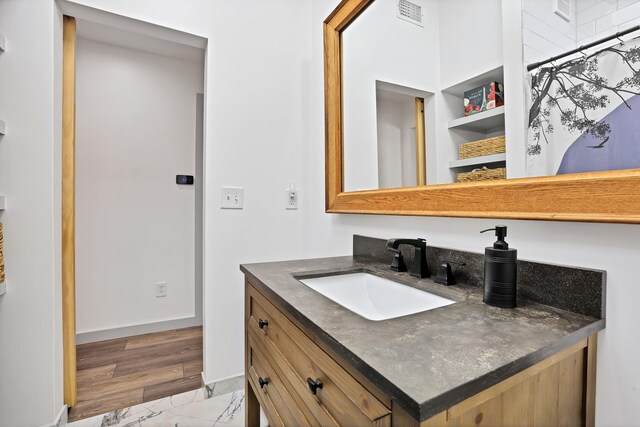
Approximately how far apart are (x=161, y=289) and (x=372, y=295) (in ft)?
6.77

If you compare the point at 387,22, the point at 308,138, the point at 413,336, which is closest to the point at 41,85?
the point at 308,138

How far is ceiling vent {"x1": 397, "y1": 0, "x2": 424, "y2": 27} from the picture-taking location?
107 cm

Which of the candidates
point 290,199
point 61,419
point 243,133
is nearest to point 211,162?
point 243,133

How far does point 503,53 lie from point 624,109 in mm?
322

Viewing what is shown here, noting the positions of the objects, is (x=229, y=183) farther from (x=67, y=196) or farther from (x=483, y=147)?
(x=483, y=147)

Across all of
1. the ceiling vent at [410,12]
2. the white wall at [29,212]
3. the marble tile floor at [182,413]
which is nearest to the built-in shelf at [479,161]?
the ceiling vent at [410,12]

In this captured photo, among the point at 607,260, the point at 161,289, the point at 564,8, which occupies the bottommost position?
the point at 161,289

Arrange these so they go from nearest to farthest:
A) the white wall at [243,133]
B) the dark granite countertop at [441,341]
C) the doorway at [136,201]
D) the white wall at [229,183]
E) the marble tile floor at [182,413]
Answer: the dark granite countertop at [441,341]
the white wall at [229,183]
the marble tile floor at [182,413]
the white wall at [243,133]
the doorway at [136,201]

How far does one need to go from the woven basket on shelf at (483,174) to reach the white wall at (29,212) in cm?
162

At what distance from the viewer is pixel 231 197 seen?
1.63 m

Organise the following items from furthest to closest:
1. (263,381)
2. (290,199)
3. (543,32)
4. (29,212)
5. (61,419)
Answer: (290,199) < (61,419) < (29,212) < (263,381) < (543,32)

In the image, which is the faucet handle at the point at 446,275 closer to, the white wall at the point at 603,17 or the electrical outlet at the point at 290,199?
the white wall at the point at 603,17

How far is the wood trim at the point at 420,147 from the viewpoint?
1.04 m

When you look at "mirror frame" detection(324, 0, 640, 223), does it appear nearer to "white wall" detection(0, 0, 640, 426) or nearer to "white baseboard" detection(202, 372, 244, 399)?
"white wall" detection(0, 0, 640, 426)
